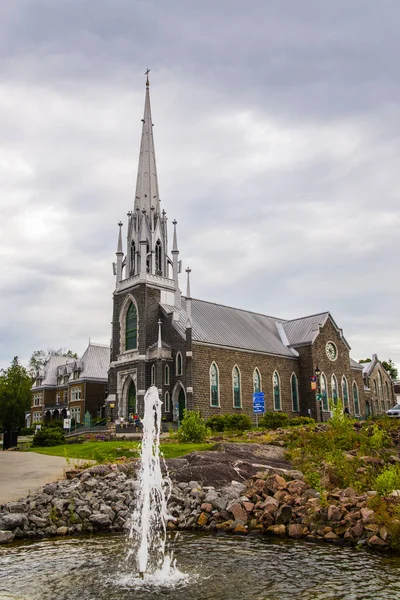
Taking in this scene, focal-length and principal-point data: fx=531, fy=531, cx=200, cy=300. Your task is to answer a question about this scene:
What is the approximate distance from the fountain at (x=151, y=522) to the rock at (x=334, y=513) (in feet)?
11.5

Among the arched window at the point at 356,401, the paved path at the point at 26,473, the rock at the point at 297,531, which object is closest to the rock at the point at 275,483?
the rock at the point at 297,531

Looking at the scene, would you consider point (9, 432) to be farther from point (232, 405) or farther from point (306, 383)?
point (306, 383)

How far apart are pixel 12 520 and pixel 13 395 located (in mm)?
53812

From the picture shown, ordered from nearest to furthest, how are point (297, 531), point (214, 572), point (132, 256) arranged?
point (214, 572)
point (297, 531)
point (132, 256)

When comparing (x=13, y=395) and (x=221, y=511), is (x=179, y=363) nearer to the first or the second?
(x=13, y=395)

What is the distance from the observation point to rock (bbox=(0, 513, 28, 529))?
458 inches

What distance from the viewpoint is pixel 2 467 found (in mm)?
18859

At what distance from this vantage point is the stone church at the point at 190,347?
44.5 meters

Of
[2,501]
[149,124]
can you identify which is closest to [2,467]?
[2,501]

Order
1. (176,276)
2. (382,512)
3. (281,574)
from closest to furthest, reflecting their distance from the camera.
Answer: (281,574) → (382,512) → (176,276)

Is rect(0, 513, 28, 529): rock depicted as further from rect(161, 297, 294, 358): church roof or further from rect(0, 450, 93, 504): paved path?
rect(161, 297, 294, 358): church roof

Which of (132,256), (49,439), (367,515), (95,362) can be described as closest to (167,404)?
(132,256)

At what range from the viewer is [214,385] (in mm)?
45344

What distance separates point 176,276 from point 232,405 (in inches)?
516
